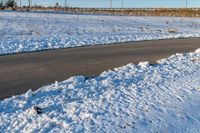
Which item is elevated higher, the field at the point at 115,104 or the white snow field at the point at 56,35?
the field at the point at 115,104

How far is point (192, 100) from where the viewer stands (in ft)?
32.2

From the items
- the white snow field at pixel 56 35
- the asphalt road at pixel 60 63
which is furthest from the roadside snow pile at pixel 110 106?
the white snow field at pixel 56 35

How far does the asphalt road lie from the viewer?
38.1 feet

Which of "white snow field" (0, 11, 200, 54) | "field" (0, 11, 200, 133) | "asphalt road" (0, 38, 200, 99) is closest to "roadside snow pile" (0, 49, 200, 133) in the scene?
"field" (0, 11, 200, 133)

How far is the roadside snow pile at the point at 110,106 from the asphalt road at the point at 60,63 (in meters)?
1.15

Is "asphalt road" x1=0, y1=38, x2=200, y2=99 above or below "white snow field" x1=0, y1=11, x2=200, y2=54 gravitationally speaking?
above

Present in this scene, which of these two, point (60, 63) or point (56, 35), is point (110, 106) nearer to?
point (60, 63)

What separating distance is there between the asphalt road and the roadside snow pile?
1.15 metres

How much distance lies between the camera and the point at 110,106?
8.90 metres

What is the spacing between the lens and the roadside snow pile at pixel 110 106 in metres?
7.98

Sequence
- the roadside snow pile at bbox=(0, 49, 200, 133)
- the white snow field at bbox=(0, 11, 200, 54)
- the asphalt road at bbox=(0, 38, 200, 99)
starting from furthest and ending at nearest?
1. the white snow field at bbox=(0, 11, 200, 54)
2. the asphalt road at bbox=(0, 38, 200, 99)
3. the roadside snow pile at bbox=(0, 49, 200, 133)

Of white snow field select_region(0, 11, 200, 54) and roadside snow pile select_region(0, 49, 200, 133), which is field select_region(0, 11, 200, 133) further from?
white snow field select_region(0, 11, 200, 54)

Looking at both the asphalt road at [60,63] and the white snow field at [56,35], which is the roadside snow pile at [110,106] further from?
the white snow field at [56,35]

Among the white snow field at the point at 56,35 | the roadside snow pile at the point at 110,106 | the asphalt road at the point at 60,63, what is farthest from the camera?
the white snow field at the point at 56,35
